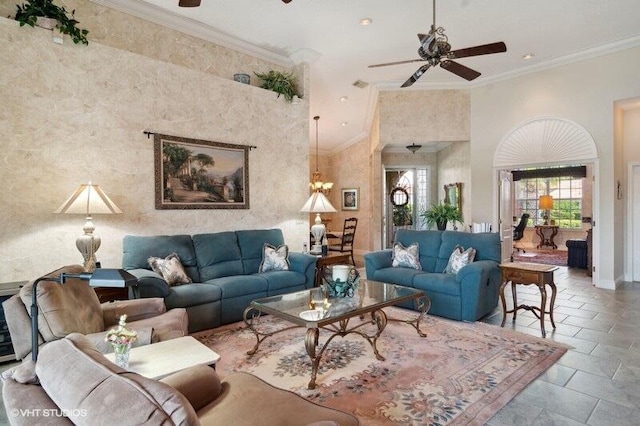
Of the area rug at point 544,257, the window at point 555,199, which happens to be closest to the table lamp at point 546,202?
the window at point 555,199

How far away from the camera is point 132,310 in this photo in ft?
9.14

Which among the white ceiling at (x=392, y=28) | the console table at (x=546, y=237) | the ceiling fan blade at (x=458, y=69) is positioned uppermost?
the white ceiling at (x=392, y=28)

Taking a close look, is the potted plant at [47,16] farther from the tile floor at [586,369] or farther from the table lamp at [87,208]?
the tile floor at [586,369]

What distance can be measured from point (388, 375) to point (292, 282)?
6.55 feet

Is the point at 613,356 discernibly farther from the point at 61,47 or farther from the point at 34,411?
the point at 61,47

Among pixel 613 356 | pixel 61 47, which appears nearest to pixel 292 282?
pixel 613 356

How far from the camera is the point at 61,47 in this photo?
364 centimetres

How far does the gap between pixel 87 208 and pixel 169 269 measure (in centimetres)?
99

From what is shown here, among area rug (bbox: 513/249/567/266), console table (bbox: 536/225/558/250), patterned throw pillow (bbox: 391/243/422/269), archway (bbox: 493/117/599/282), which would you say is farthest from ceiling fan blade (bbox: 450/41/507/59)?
console table (bbox: 536/225/558/250)

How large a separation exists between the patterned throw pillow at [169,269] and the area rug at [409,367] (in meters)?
0.66

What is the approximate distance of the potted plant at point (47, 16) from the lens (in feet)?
11.1

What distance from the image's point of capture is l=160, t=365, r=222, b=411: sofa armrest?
1.48 meters

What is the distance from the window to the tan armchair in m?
11.9

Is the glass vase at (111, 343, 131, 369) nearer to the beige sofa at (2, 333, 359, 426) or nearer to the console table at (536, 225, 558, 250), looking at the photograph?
the beige sofa at (2, 333, 359, 426)
